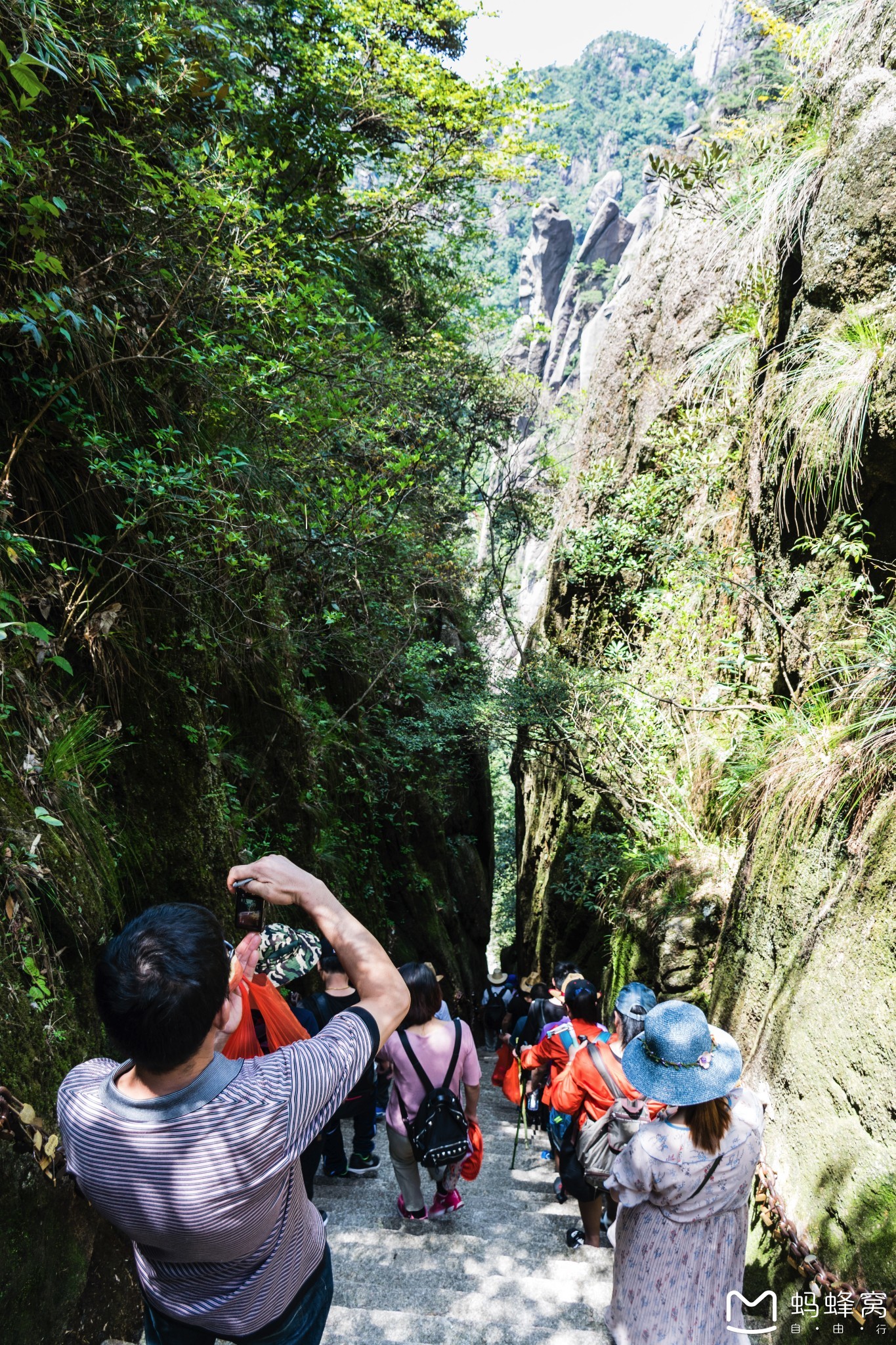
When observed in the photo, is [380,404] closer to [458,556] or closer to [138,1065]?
[458,556]

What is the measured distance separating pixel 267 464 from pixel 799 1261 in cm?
538

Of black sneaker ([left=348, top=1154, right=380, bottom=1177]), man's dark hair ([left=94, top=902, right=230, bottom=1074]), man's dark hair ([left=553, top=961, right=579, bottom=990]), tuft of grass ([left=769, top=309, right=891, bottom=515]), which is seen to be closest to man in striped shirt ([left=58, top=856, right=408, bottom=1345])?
man's dark hair ([left=94, top=902, right=230, bottom=1074])

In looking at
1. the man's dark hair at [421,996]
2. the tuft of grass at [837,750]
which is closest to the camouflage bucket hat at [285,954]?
the man's dark hair at [421,996]

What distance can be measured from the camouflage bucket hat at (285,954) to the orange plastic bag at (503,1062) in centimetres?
600

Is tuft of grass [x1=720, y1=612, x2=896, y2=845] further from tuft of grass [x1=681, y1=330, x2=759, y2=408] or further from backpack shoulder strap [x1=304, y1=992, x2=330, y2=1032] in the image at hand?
tuft of grass [x1=681, y1=330, x2=759, y2=408]

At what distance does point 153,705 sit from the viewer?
13.5 ft

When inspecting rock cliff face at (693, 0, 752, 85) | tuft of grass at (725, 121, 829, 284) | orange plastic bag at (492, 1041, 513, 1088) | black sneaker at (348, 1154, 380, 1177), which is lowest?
orange plastic bag at (492, 1041, 513, 1088)

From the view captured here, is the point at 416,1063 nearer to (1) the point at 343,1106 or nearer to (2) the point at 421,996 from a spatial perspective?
(2) the point at 421,996

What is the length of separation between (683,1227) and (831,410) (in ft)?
15.8

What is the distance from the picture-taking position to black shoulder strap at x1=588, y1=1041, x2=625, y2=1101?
12.4 ft

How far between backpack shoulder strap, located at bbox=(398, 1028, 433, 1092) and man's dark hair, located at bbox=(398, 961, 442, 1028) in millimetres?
50

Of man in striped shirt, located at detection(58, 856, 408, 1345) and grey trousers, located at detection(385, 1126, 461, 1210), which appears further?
grey trousers, located at detection(385, 1126, 461, 1210)

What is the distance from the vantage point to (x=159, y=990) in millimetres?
1480

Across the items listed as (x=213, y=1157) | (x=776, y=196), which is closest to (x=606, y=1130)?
(x=213, y=1157)
